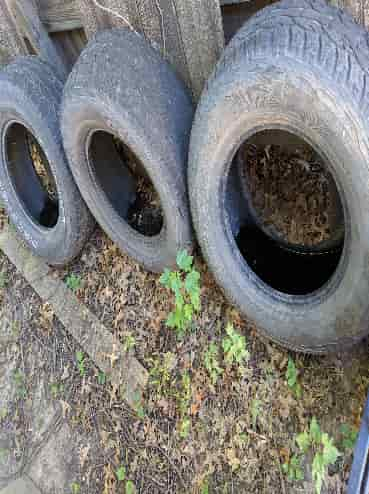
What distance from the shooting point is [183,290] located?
2.32 metres

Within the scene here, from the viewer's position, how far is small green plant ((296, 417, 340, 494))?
1680 millimetres

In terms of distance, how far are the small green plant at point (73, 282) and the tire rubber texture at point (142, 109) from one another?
2.99ft

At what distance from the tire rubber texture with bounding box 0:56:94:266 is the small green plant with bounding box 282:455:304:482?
5.69 feet

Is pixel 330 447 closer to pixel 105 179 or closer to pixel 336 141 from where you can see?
pixel 336 141

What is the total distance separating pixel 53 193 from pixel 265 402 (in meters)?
2.14

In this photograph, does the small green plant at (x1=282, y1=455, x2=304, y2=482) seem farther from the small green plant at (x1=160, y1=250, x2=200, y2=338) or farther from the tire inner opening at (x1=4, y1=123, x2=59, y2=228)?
the tire inner opening at (x1=4, y1=123, x2=59, y2=228)

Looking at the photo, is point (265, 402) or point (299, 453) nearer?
point (299, 453)

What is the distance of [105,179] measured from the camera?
2.58 metres

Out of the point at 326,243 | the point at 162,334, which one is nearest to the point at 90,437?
the point at 162,334

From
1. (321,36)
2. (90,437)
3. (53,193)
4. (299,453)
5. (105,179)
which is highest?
(321,36)

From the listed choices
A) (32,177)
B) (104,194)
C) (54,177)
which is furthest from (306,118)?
(32,177)

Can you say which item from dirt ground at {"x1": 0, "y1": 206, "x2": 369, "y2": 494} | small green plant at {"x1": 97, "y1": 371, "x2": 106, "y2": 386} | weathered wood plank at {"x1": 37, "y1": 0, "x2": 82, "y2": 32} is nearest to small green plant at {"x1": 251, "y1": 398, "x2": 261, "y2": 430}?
dirt ground at {"x1": 0, "y1": 206, "x2": 369, "y2": 494}

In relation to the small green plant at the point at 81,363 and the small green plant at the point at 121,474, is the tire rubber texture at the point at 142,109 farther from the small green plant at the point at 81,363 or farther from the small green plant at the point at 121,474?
the small green plant at the point at 121,474

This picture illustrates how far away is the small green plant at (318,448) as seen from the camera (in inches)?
66.1
